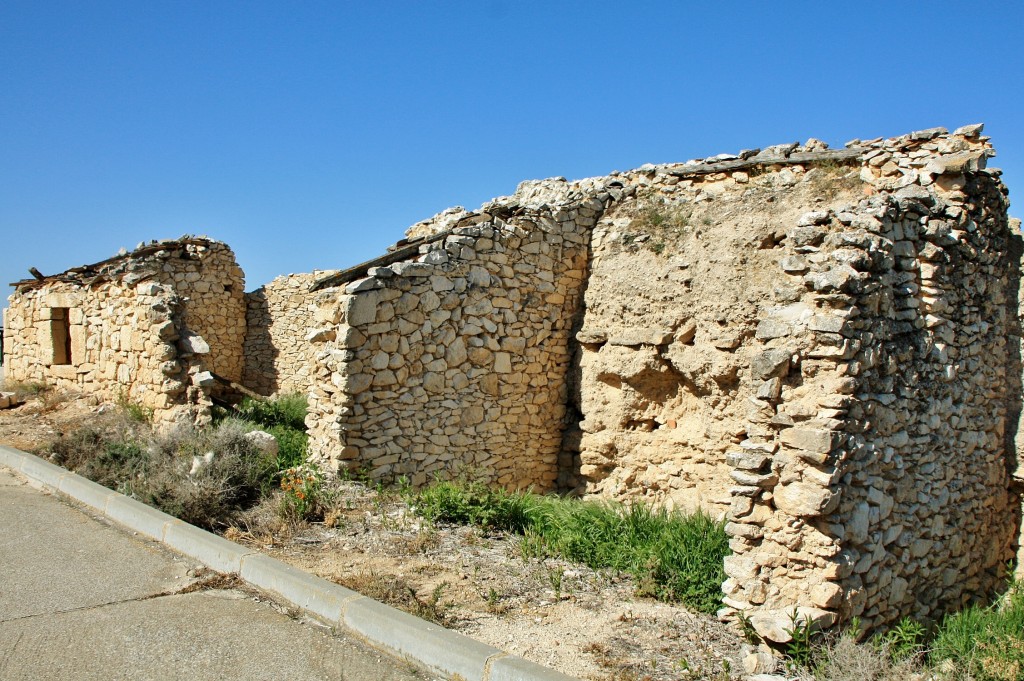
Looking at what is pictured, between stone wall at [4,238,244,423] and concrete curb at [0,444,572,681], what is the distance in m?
3.02

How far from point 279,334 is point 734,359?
10806mm

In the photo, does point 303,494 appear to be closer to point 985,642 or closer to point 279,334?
point 985,642

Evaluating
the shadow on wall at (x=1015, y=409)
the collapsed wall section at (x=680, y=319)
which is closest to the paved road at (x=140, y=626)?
the collapsed wall section at (x=680, y=319)

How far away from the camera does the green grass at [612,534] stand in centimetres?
524

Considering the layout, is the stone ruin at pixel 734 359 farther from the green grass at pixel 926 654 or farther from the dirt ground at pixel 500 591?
the dirt ground at pixel 500 591

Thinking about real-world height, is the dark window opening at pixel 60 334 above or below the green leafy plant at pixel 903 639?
above

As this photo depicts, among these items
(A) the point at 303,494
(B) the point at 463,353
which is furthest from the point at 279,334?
(A) the point at 303,494

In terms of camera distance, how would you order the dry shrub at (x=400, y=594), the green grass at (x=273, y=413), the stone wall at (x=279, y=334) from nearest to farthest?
the dry shrub at (x=400, y=594), the green grass at (x=273, y=413), the stone wall at (x=279, y=334)

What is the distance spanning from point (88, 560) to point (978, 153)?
813 centimetres

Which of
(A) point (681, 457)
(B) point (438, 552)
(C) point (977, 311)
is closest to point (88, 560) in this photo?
(B) point (438, 552)

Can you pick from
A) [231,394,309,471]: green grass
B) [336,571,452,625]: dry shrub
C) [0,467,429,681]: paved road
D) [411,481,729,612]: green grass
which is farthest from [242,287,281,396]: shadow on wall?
[336,571,452,625]: dry shrub

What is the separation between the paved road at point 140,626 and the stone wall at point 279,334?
842 cm

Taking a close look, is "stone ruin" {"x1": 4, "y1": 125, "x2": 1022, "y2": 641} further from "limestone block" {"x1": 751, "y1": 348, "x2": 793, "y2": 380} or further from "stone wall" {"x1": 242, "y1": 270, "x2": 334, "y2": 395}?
"stone wall" {"x1": 242, "y1": 270, "x2": 334, "y2": 395}

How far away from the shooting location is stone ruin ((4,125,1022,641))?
4695 millimetres
